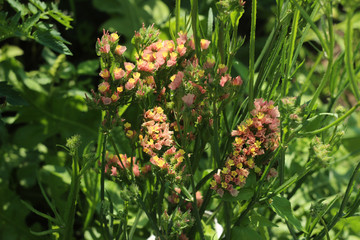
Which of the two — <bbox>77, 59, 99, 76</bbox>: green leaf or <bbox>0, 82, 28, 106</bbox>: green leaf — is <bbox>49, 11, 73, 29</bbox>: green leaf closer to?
<bbox>0, 82, 28, 106</bbox>: green leaf

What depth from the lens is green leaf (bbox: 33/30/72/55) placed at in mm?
731

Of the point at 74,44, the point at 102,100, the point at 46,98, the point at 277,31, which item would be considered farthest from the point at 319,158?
the point at 74,44

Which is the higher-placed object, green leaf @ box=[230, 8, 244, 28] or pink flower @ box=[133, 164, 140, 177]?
green leaf @ box=[230, 8, 244, 28]

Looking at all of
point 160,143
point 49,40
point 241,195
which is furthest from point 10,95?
point 241,195

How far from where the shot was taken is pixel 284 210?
2.08 feet

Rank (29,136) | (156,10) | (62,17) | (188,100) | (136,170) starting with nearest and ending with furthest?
(188,100), (136,170), (62,17), (29,136), (156,10)

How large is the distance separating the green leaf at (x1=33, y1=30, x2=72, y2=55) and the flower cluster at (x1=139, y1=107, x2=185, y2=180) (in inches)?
9.1

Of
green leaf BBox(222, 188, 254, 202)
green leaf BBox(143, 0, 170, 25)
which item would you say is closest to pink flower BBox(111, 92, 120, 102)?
green leaf BBox(222, 188, 254, 202)

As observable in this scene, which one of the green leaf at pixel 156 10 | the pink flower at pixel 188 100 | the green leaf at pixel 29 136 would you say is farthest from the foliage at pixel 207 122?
the green leaf at pixel 156 10

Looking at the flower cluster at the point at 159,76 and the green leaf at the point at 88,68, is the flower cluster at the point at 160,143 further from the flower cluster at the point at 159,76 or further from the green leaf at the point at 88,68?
the green leaf at the point at 88,68

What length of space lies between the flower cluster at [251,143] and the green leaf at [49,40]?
343mm

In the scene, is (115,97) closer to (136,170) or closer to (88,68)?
(136,170)

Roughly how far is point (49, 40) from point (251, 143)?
1.34 feet

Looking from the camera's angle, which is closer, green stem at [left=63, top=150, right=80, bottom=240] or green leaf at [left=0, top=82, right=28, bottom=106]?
green stem at [left=63, top=150, right=80, bottom=240]
